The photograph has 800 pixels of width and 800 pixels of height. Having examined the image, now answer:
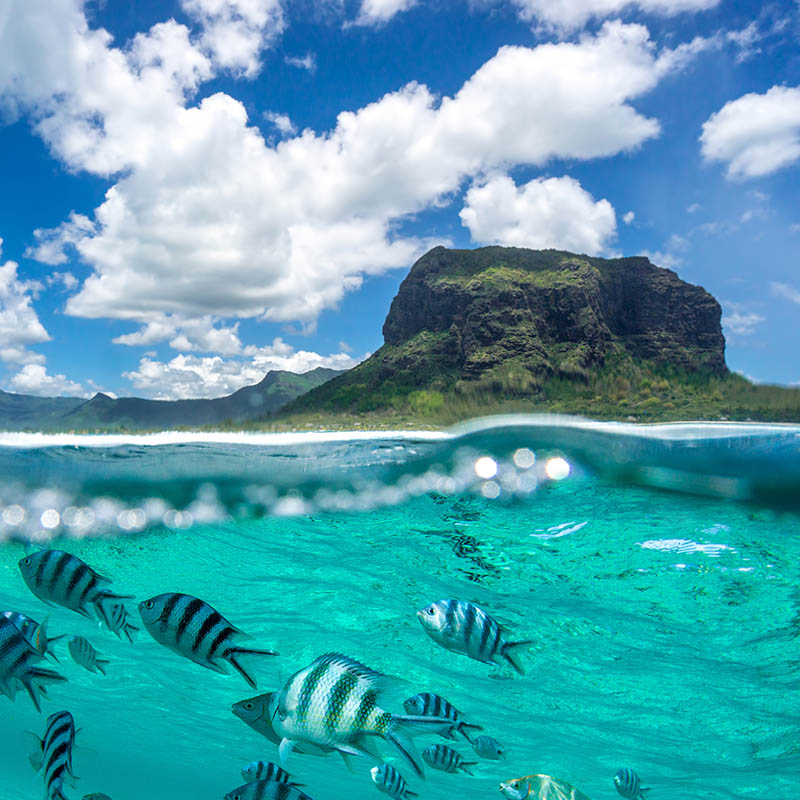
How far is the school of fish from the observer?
9.74 feet

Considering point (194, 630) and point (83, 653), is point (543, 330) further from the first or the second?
point (194, 630)

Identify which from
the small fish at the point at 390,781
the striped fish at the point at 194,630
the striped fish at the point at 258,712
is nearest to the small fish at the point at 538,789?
the small fish at the point at 390,781

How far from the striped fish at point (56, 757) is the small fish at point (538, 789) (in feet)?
15.2

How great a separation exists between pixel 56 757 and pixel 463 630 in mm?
3825

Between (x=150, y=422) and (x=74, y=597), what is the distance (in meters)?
9.87

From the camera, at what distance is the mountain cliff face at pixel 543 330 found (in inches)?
602

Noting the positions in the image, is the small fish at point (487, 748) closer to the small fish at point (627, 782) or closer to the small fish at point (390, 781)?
the small fish at point (390, 781)

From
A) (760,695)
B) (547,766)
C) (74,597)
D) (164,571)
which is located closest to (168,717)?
(164,571)

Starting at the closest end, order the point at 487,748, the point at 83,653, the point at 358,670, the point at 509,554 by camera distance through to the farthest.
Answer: the point at 358,670
the point at 83,653
the point at 487,748
the point at 509,554

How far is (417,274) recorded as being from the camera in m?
34.4

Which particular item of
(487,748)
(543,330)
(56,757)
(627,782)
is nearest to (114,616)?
(56,757)

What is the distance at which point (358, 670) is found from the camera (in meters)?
3.14

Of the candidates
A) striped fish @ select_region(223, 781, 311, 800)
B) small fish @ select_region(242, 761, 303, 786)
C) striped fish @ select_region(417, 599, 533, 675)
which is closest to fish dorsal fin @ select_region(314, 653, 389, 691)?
striped fish @ select_region(417, 599, 533, 675)

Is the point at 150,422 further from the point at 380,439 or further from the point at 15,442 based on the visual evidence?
the point at 380,439
